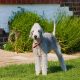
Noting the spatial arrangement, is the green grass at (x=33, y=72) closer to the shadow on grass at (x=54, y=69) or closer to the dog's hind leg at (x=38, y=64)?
the shadow on grass at (x=54, y=69)

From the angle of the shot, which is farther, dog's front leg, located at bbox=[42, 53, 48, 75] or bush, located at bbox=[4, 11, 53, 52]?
bush, located at bbox=[4, 11, 53, 52]

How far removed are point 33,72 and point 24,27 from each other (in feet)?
12.7

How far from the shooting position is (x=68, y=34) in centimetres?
1542

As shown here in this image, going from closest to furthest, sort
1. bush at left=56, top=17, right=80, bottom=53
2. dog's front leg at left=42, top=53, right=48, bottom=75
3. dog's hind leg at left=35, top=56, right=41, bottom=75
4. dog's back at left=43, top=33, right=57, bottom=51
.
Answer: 1. dog's front leg at left=42, top=53, right=48, bottom=75
2. dog's hind leg at left=35, top=56, right=41, bottom=75
3. dog's back at left=43, top=33, right=57, bottom=51
4. bush at left=56, top=17, right=80, bottom=53

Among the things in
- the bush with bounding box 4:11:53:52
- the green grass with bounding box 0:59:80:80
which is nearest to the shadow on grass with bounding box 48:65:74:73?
the green grass with bounding box 0:59:80:80

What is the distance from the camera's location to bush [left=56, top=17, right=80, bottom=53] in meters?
15.3

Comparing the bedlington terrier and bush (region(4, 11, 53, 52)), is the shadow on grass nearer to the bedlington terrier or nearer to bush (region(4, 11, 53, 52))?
the bedlington terrier

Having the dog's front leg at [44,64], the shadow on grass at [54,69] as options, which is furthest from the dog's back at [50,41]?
the shadow on grass at [54,69]

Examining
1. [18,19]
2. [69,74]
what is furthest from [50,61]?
[18,19]

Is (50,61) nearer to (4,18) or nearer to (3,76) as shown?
(3,76)

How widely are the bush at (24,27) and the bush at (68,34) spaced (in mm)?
373

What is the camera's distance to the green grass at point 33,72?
10742 millimetres

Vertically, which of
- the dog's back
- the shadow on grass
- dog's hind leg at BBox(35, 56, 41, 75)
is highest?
the dog's back

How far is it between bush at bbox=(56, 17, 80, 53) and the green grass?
2471 mm
